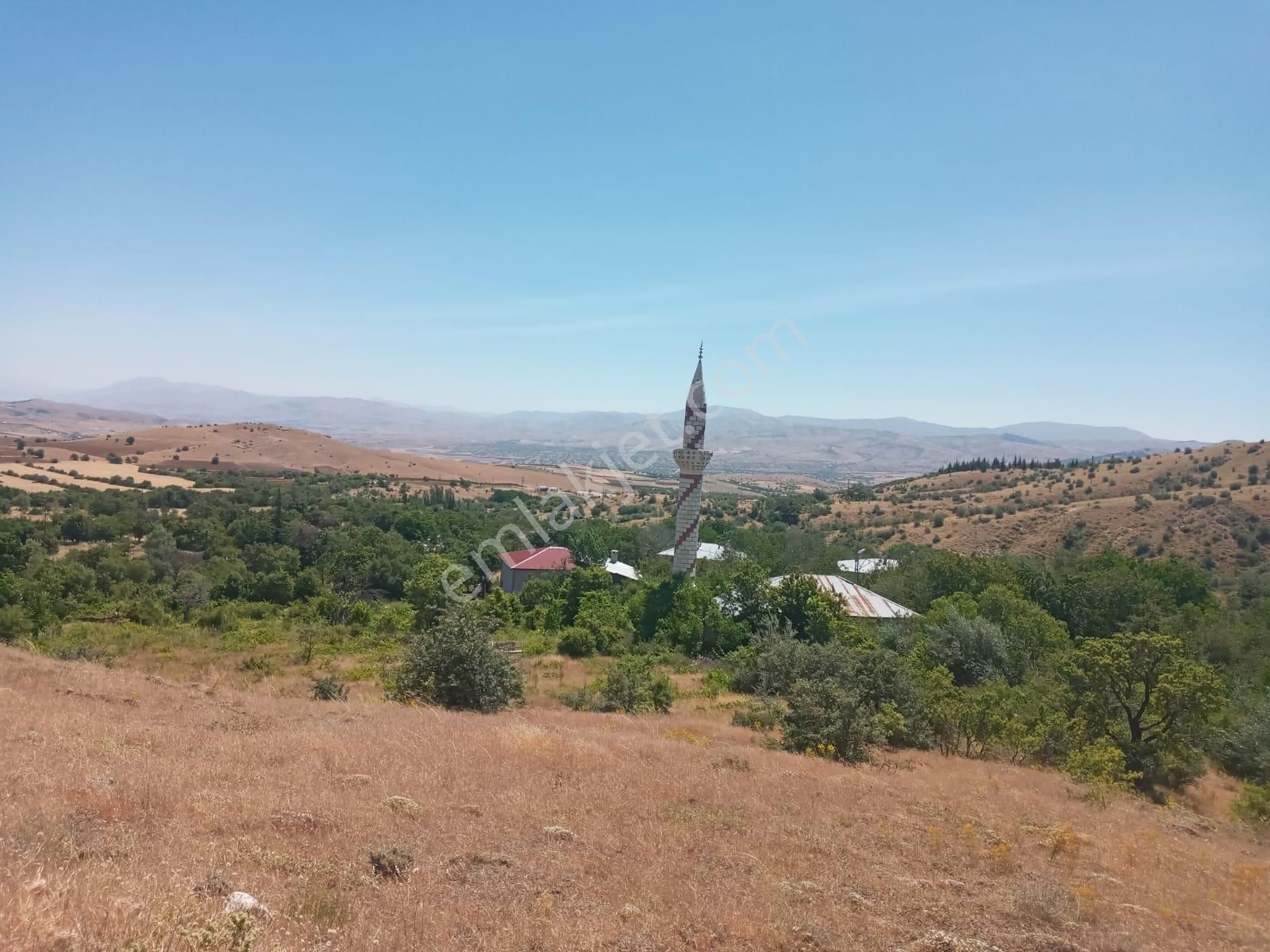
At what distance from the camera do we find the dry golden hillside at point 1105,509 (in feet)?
192

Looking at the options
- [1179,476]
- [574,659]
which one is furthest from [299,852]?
[1179,476]

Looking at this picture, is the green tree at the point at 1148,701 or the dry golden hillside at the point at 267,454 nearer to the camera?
the green tree at the point at 1148,701

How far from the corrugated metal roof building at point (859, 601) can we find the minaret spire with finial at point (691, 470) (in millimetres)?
4603

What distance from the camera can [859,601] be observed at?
115 feet

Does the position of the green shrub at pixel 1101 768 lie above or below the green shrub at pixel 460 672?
below

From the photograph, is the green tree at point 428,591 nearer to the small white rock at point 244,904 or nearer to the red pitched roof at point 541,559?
the red pitched roof at point 541,559

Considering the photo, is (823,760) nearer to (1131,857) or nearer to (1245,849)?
(1131,857)

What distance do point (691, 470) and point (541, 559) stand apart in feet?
45.1

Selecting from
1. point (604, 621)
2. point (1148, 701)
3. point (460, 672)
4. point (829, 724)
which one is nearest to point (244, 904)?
point (460, 672)

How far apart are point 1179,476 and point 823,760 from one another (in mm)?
81964

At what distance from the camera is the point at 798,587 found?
102 feet

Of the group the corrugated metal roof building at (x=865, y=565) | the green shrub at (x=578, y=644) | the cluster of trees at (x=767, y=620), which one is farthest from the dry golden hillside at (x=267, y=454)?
the green shrub at (x=578, y=644)

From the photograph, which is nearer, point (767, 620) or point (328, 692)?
point (328, 692)

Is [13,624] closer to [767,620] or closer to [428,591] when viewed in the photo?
[428,591]
